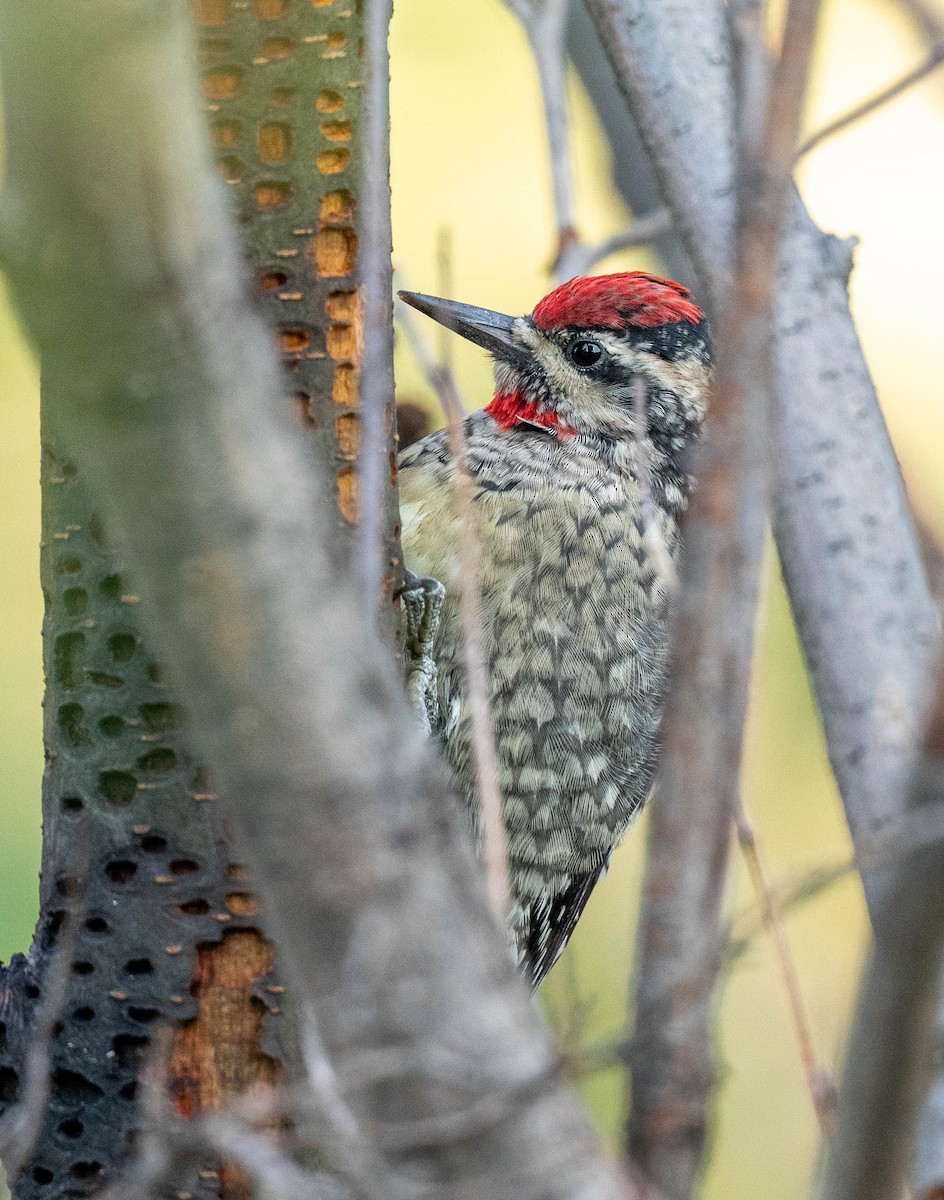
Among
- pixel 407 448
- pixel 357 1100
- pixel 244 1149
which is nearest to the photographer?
pixel 357 1100

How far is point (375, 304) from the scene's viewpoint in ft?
5.31

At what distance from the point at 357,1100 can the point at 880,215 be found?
4.46m

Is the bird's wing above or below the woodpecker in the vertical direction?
below

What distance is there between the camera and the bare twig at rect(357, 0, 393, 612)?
1.30m

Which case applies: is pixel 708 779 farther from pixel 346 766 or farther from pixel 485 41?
pixel 485 41

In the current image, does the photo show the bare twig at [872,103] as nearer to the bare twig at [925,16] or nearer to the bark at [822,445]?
the bark at [822,445]

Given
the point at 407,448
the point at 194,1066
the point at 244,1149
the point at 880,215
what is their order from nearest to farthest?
the point at 244,1149
the point at 194,1066
the point at 407,448
the point at 880,215

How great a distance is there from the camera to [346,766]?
995mm

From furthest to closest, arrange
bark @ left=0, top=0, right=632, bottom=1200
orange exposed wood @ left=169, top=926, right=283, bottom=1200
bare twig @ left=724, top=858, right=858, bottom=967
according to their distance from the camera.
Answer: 1. orange exposed wood @ left=169, top=926, right=283, bottom=1200
2. bare twig @ left=724, top=858, right=858, bottom=967
3. bark @ left=0, top=0, right=632, bottom=1200

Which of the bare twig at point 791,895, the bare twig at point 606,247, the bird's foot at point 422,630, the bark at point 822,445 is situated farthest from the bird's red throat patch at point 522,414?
the bare twig at point 791,895

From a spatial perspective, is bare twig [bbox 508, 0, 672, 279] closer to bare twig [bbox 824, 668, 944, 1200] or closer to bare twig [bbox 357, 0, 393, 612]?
bare twig [bbox 357, 0, 393, 612]

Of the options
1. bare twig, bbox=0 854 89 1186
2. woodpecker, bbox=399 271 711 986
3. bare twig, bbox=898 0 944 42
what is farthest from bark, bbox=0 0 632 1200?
bare twig, bbox=898 0 944 42

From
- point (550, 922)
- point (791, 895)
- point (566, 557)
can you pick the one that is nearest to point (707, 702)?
point (791, 895)

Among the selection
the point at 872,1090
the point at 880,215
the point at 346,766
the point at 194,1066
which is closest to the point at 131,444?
the point at 346,766
